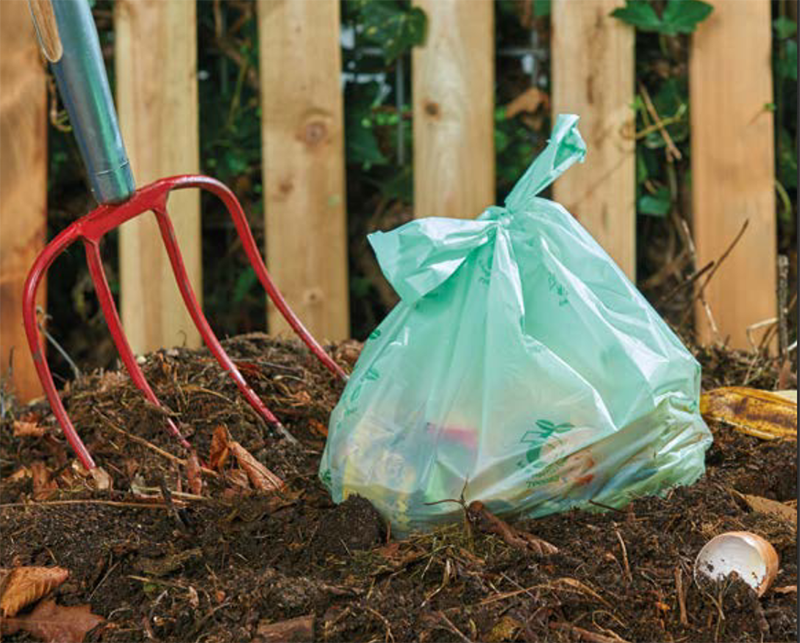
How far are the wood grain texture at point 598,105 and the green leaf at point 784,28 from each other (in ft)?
1.43

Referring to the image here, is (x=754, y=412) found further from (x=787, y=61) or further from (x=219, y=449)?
(x=787, y=61)

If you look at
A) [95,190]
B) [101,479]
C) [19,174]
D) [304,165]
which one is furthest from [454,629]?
[19,174]

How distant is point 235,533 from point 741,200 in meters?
1.86

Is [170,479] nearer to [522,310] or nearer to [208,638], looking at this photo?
[208,638]

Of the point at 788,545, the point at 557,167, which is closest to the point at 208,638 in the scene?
the point at 788,545

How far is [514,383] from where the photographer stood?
1.47 metres

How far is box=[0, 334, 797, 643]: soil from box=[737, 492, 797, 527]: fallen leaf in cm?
2

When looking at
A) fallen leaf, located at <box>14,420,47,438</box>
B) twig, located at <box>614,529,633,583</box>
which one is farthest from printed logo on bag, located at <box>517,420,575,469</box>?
fallen leaf, located at <box>14,420,47,438</box>

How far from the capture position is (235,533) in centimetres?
150

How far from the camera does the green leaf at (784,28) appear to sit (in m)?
3.00

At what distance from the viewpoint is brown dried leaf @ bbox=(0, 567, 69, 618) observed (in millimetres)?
1381

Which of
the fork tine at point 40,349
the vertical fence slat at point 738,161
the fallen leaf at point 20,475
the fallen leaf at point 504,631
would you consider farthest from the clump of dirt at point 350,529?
the vertical fence slat at point 738,161

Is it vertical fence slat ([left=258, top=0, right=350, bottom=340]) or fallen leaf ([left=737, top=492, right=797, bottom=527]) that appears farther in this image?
vertical fence slat ([left=258, top=0, right=350, bottom=340])

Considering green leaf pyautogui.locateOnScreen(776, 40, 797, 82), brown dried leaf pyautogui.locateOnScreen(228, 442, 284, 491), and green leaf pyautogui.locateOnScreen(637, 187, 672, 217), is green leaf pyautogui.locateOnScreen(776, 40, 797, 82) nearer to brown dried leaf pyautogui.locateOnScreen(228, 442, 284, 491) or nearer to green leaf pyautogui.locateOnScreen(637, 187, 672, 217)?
green leaf pyautogui.locateOnScreen(637, 187, 672, 217)
